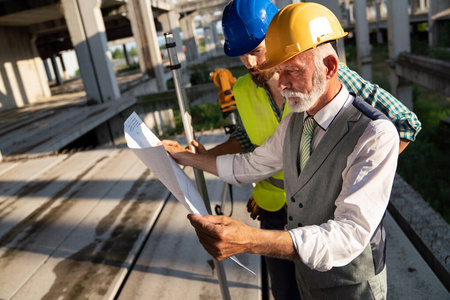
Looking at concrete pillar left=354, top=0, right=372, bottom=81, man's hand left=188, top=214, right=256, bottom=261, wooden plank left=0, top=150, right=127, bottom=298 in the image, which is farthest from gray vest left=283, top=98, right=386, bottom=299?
concrete pillar left=354, top=0, right=372, bottom=81

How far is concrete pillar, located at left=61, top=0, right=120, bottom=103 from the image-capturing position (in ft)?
37.4

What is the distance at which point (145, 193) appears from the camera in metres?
3.76

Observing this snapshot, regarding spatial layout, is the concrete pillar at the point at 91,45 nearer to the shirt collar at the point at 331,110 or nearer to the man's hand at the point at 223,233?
the shirt collar at the point at 331,110

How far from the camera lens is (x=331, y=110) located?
4.33 feet

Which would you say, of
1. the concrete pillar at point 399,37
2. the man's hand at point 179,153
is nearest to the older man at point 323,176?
the man's hand at point 179,153

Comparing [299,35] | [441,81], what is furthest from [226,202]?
[441,81]

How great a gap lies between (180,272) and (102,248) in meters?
0.76

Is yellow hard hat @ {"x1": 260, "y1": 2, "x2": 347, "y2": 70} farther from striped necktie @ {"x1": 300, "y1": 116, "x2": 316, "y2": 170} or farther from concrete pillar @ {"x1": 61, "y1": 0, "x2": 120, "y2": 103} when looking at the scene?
concrete pillar @ {"x1": 61, "y1": 0, "x2": 120, "y2": 103}

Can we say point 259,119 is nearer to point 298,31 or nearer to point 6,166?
point 298,31

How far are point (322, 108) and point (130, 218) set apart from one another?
240 centimetres

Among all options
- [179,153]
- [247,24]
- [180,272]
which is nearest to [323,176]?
[179,153]

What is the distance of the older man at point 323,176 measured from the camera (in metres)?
1.08

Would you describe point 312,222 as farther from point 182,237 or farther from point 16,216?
point 16,216

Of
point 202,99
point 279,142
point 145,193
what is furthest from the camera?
point 202,99
